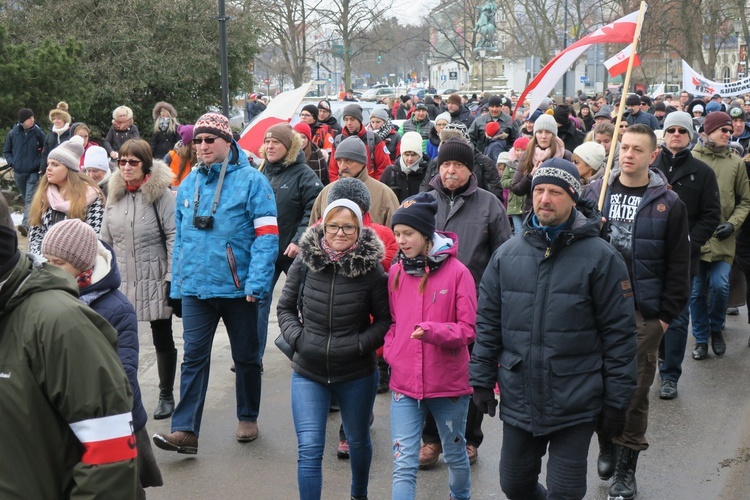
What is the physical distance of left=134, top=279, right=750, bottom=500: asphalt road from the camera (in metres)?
5.54

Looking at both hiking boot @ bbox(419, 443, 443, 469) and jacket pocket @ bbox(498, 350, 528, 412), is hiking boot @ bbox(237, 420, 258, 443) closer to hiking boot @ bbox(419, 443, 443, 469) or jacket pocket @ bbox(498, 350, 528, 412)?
hiking boot @ bbox(419, 443, 443, 469)

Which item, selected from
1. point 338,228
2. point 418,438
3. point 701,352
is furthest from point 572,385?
point 701,352

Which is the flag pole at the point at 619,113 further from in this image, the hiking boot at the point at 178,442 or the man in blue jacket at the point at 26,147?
the man in blue jacket at the point at 26,147

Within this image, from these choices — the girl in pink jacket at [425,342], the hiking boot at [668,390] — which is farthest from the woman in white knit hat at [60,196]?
the hiking boot at [668,390]

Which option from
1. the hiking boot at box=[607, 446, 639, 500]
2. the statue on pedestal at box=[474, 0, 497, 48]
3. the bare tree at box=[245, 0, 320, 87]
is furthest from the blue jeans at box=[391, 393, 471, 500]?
the statue on pedestal at box=[474, 0, 497, 48]

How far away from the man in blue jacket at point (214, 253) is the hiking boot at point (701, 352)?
4.19 metres

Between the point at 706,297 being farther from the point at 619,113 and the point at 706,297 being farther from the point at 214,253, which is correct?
the point at 214,253

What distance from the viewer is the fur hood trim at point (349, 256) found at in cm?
476

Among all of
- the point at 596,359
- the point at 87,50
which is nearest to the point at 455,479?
the point at 596,359

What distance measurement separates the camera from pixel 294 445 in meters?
6.25

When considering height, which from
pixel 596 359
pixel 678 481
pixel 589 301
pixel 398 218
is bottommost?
pixel 678 481

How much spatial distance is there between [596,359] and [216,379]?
167 inches

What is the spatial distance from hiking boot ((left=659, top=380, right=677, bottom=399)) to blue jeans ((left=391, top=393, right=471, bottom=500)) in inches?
111

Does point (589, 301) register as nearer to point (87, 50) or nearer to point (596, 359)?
point (596, 359)
